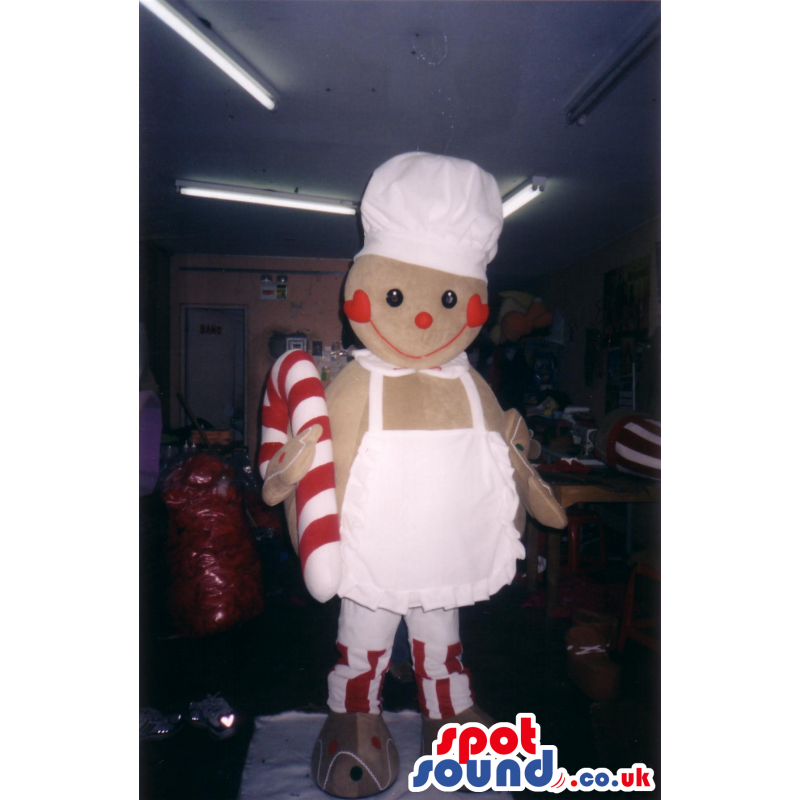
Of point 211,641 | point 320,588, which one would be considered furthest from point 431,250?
point 211,641

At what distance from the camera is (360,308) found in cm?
113

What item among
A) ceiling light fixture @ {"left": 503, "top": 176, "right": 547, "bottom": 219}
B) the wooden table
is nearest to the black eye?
the wooden table

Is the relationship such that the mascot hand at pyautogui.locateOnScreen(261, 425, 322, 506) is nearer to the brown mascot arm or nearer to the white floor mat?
the brown mascot arm

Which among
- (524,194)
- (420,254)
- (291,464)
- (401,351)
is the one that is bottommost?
(291,464)

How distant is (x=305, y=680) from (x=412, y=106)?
228 cm

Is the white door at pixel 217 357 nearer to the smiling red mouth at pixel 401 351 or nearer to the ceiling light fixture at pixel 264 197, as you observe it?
the ceiling light fixture at pixel 264 197

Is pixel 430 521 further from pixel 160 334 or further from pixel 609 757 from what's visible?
pixel 160 334

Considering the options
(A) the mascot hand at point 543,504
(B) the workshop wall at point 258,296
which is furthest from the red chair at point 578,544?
(B) the workshop wall at point 258,296

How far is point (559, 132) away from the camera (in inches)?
88.3

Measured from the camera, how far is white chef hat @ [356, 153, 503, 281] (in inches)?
44.1

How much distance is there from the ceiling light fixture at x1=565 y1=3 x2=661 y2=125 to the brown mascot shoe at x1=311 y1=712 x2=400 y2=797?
2.10 metres

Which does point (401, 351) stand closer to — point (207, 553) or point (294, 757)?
point (294, 757)

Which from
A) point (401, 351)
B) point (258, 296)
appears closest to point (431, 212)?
point (401, 351)

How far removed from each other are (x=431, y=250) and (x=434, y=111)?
53.1 inches
